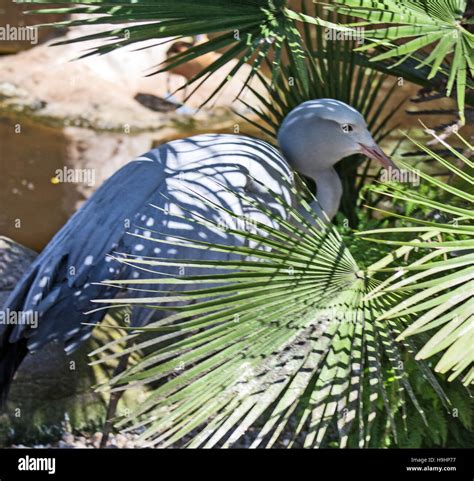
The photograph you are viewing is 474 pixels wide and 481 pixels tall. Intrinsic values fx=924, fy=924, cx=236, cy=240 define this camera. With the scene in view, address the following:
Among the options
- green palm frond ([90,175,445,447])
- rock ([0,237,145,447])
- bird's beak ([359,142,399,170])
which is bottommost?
rock ([0,237,145,447])

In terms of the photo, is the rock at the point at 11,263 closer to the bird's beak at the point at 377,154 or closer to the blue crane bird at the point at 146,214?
the blue crane bird at the point at 146,214

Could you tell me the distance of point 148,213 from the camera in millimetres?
2951

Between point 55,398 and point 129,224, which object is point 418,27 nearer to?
point 129,224

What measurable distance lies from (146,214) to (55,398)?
0.90 metres

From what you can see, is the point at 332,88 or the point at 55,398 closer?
the point at 55,398

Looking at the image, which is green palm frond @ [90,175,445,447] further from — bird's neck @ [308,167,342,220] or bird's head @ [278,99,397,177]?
bird's neck @ [308,167,342,220]

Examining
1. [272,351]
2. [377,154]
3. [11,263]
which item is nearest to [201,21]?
[377,154]

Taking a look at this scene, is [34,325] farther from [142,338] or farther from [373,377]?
[373,377]

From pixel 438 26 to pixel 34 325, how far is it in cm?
146

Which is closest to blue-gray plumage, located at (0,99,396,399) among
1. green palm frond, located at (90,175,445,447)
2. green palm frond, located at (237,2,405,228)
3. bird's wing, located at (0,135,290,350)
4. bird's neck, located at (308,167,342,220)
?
bird's wing, located at (0,135,290,350)

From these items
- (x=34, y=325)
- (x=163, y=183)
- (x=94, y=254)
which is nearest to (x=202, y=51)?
(x=163, y=183)

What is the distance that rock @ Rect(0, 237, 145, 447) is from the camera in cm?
335

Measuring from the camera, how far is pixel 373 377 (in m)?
2.19

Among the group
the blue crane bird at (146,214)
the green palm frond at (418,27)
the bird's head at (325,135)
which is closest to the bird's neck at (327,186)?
the bird's head at (325,135)
